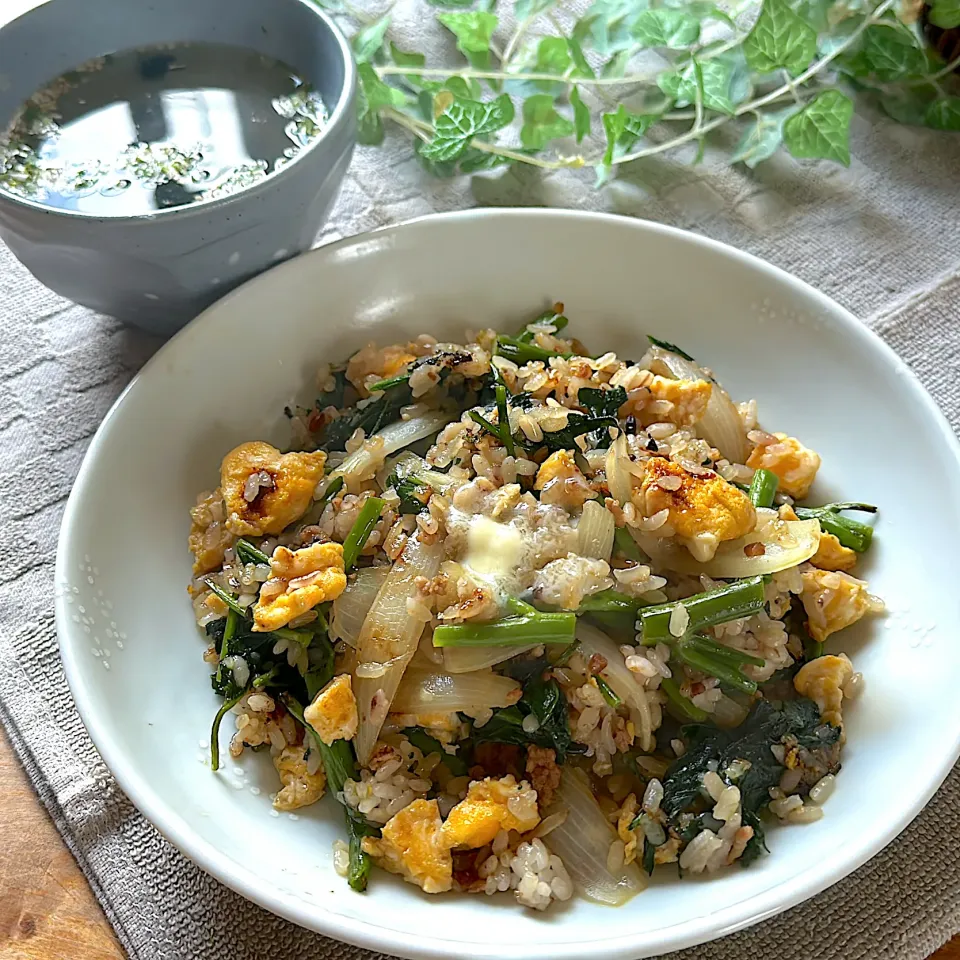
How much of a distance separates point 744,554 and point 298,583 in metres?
0.87

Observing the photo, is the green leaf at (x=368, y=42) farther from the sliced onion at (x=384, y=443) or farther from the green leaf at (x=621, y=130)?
the sliced onion at (x=384, y=443)

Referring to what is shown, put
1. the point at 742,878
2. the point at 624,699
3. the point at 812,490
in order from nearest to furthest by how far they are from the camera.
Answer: the point at 742,878 < the point at 624,699 < the point at 812,490

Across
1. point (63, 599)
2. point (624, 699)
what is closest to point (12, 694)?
point (63, 599)

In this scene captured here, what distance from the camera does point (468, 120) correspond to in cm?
294

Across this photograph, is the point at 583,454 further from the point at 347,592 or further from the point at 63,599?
the point at 63,599

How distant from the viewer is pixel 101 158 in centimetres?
252

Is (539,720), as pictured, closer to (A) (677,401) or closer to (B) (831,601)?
(B) (831,601)

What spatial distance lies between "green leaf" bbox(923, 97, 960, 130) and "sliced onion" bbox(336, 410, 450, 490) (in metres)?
2.17

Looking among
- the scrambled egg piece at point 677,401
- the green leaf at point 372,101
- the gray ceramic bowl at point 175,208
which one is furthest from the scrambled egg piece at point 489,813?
the green leaf at point 372,101

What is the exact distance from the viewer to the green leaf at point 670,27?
3107 mm

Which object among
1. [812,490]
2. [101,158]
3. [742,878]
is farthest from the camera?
[101,158]

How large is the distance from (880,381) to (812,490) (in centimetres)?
28

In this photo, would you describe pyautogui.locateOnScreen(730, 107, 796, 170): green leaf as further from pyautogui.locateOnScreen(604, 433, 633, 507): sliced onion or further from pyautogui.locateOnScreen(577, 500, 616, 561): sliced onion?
pyautogui.locateOnScreen(577, 500, 616, 561): sliced onion

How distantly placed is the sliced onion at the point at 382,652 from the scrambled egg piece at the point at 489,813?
21 cm
